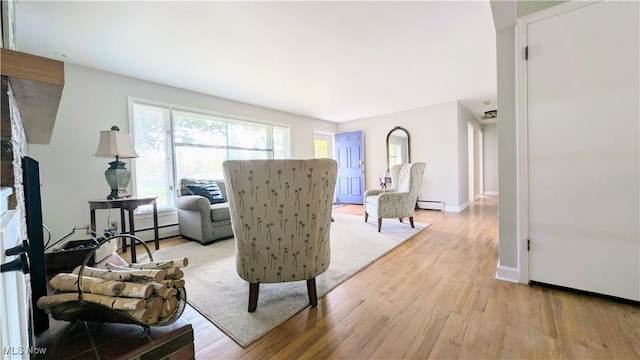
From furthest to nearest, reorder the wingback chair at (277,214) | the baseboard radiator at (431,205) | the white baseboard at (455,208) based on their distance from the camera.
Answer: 1. the baseboard radiator at (431,205)
2. the white baseboard at (455,208)
3. the wingback chair at (277,214)

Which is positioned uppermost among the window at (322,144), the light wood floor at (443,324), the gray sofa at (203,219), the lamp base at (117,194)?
the window at (322,144)

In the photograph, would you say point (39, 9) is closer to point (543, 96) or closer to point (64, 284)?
point (64, 284)

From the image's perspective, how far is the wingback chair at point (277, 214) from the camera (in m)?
1.46

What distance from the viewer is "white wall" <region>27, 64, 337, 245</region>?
9.01 ft

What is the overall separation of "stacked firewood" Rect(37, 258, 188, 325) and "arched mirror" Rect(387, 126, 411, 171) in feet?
17.7

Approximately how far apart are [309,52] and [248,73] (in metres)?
0.97

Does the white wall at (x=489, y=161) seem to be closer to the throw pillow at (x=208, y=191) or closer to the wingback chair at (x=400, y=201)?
the wingback chair at (x=400, y=201)

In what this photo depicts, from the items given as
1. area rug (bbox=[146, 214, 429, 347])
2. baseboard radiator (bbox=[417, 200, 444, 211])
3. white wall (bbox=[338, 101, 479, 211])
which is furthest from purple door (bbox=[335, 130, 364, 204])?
area rug (bbox=[146, 214, 429, 347])

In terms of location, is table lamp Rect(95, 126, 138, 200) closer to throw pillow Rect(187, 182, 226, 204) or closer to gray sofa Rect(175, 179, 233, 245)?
gray sofa Rect(175, 179, 233, 245)

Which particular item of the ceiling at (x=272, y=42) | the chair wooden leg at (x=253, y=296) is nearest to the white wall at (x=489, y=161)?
the ceiling at (x=272, y=42)

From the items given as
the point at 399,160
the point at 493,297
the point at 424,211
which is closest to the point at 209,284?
the point at 493,297

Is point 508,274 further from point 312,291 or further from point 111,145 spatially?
point 111,145

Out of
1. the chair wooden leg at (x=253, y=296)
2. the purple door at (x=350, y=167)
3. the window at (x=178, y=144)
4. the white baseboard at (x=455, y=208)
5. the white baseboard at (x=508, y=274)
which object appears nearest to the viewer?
the chair wooden leg at (x=253, y=296)

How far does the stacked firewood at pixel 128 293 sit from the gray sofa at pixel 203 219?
2.18 m
